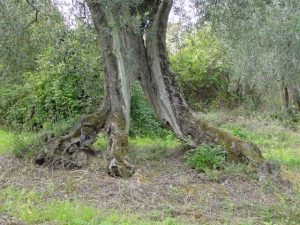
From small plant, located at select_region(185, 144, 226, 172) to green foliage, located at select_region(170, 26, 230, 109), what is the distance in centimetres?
1252

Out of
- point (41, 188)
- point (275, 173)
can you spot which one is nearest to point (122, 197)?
point (41, 188)

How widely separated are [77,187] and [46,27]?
4.08m

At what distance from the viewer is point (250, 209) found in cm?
663

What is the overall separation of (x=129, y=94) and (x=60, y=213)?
11.9 ft

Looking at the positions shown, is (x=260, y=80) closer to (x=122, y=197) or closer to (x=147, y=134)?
(x=147, y=134)

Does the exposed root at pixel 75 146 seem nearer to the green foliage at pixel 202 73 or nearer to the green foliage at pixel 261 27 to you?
the green foliage at pixel 261 27

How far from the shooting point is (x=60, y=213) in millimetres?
5977

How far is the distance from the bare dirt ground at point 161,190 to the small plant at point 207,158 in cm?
18

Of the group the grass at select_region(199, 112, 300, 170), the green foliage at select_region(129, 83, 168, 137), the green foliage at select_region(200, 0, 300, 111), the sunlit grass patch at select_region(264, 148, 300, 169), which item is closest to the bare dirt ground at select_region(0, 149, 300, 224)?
the sunlit grass patch at select_region(264, 148, 300, 169)

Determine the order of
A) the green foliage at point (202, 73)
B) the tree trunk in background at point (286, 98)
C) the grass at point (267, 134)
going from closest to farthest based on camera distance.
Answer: the grass at point (267, 134) < the tree trunk in background at point (286, 98) < the green foliage at point (202, 73)

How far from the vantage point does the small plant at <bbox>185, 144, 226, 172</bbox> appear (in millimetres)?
8430

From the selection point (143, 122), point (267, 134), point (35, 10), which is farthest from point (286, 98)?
point (35, 10)

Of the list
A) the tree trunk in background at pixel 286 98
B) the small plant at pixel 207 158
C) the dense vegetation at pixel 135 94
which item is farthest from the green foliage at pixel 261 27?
the tree trunk in background at pixel 286 98

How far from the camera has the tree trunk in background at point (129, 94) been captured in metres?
8.52
